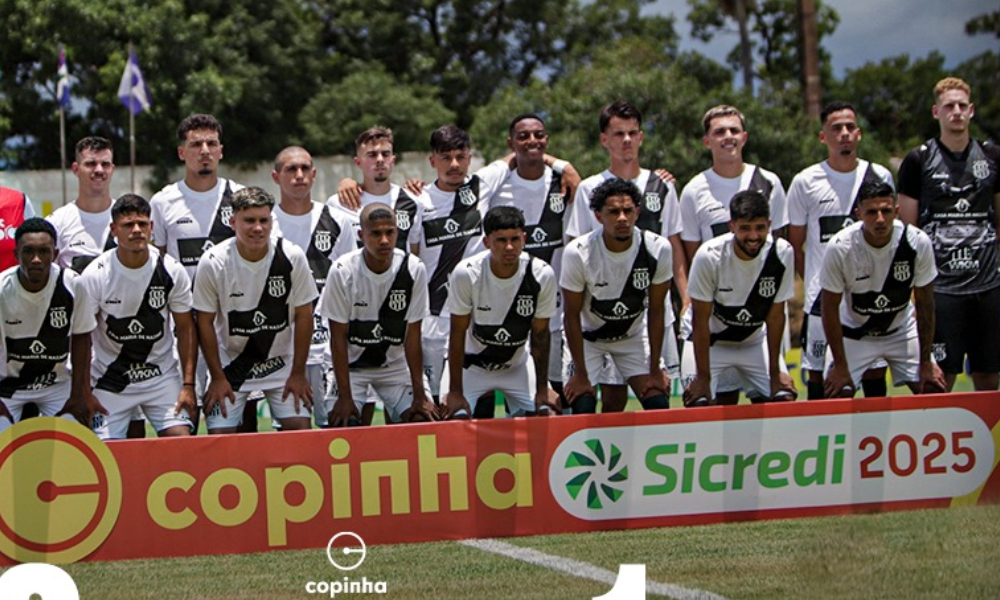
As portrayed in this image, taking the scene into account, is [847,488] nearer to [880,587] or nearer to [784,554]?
[784,554]

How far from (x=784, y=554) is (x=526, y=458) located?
52.1 inches

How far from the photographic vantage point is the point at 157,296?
721 centimetres

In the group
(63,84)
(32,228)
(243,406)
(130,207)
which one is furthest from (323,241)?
(63,84)

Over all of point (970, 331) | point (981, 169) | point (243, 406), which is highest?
point (981, 169)

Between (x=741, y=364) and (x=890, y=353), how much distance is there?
35.5 inches

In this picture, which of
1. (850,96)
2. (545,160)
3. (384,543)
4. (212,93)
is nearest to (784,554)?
(384,543)

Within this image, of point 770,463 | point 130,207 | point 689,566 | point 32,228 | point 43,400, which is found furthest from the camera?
point 43,400

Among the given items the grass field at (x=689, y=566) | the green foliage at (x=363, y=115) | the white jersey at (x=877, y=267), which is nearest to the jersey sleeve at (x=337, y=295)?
the grass field at (x=689, y=566)

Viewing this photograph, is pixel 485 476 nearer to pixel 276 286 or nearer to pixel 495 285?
pixel 495 285

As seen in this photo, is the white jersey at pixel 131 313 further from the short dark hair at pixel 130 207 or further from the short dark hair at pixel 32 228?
the short dark hair at pixel 32 228

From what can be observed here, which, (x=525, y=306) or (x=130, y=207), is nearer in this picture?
(x=130, y=207)

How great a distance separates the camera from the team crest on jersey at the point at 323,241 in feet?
26.1

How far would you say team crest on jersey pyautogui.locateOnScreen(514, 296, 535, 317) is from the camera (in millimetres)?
7273

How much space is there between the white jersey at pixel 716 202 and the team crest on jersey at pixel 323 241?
2222 millimetres
